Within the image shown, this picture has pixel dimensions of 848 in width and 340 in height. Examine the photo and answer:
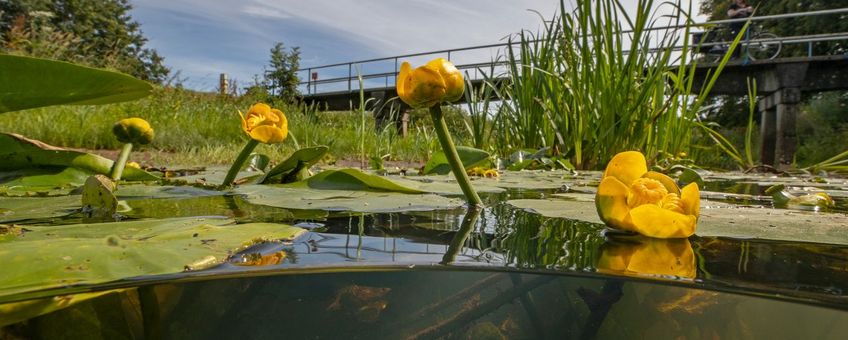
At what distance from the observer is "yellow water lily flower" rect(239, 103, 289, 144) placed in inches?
34.1

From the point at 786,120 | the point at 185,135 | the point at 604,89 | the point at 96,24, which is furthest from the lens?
the point at 96,24

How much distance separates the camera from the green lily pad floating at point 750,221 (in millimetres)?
479

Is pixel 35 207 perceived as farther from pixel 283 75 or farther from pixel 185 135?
pixel 283 75

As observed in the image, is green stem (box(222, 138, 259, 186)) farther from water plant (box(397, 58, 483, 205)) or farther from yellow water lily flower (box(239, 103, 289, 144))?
water plant (box(397, 58, 483, 205))

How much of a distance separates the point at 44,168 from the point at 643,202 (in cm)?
94

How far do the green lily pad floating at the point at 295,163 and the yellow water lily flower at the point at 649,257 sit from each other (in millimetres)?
527

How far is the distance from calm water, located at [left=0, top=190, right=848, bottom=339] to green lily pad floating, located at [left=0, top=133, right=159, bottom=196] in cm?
63

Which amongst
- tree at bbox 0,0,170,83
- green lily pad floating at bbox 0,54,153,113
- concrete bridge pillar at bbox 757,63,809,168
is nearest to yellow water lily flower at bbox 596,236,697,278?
green lily pad floating at bbox 0,54,153,113

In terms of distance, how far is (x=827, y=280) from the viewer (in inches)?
12.1

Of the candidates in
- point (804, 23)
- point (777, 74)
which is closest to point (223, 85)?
point (777, 74)

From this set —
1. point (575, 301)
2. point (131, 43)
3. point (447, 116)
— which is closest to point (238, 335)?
point (575, 301)

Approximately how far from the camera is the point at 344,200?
727mm

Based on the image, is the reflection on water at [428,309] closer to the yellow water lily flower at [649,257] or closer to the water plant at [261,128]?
the yellow water lily flower at [649,257]

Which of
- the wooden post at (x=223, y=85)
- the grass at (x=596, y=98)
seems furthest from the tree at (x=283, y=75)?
→ the grass at (x=596, y=98)
